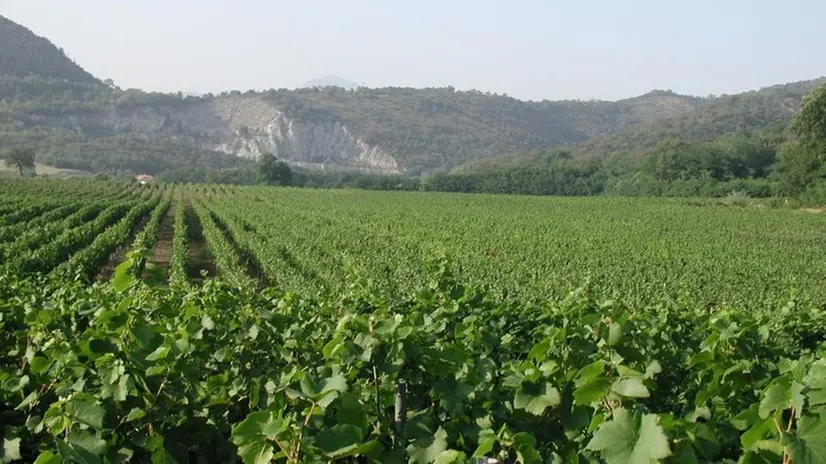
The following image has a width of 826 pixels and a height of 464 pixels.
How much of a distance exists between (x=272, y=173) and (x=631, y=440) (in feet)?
335

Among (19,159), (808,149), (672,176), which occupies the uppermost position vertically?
(808,149)

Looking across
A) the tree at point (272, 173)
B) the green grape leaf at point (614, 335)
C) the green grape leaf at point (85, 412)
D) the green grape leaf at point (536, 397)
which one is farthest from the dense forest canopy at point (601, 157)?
the green grape leaf at point (85, 412)

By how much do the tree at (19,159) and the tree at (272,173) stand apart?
103 feet

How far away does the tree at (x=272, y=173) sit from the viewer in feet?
333

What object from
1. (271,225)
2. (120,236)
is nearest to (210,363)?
(120,236)

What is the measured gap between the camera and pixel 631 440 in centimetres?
172

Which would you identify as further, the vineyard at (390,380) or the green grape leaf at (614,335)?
the green grape leaf at (614,335)

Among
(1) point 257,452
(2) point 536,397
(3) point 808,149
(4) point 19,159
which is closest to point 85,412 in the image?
(1) point 257,452

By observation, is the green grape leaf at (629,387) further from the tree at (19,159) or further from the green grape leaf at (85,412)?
the tree at (19,159)

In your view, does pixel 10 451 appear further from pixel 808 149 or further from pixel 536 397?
pixel 808 149

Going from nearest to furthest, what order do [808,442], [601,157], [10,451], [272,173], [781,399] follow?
[808,442], [781,399], [10,451], [272,173], [601,157]

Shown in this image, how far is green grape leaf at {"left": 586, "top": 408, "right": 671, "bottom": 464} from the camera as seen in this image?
5.44ft

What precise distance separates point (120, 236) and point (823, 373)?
2916 cm

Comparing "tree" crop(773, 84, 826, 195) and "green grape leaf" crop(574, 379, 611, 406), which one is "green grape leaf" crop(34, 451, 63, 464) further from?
"tree" crop(773, 84, 826, 195)
